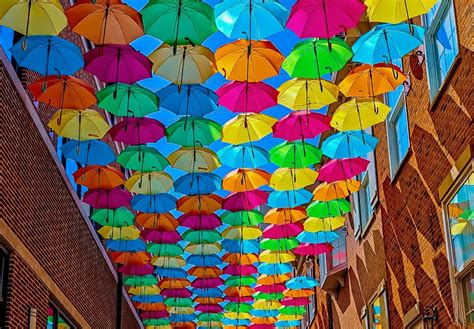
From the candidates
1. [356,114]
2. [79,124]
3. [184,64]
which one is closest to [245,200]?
[356,114]

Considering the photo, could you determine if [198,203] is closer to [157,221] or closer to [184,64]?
[157,221]

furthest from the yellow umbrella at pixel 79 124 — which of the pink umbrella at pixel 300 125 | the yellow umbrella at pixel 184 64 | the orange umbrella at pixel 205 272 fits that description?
the orange umbrella at pixel 205 272

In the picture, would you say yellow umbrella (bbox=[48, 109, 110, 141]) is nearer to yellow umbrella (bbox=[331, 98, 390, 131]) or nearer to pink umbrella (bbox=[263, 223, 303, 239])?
yellow umbrella (bbox=[331, 98, 390, 131])

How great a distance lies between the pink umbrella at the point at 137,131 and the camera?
17219 mm

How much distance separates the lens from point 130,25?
13.8m

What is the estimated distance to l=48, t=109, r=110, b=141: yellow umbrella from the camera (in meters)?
17.1

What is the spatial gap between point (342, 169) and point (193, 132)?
4.18m

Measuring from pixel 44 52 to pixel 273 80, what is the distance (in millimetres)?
14328

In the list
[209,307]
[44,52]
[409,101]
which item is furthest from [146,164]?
[209,307]

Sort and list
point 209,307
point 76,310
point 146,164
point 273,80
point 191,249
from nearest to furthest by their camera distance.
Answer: point 146,164 < point 76,310 < point 191,249 < point 273,80 < point 209,307

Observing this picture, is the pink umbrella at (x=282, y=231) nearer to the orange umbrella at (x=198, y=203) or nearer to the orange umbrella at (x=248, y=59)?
the orange umbrella at (x=198, y=203)

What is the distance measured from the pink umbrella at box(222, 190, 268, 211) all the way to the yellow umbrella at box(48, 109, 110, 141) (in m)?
5.07

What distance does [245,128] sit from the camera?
1697 cm

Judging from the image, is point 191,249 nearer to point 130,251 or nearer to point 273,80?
point 130,251
